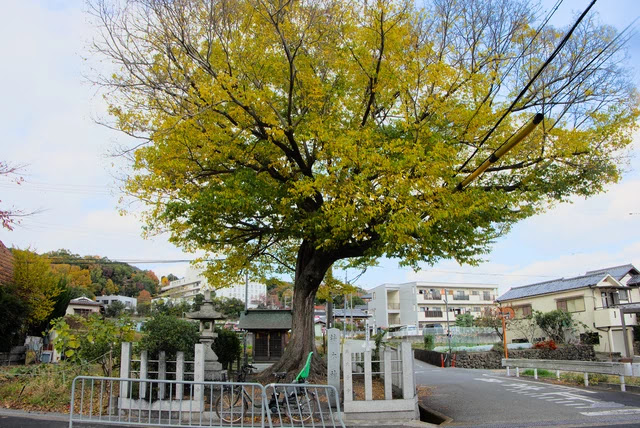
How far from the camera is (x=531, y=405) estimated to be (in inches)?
486

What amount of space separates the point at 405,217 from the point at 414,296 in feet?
159

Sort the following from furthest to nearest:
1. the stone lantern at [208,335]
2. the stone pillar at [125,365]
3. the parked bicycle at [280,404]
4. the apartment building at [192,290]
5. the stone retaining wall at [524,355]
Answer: the apartment building at [192,290]
the stone retaining wall at [524,355]
the stone lantern at [208,335]
the stone pillar at [125,365]
the parked bicycle at [280,404]

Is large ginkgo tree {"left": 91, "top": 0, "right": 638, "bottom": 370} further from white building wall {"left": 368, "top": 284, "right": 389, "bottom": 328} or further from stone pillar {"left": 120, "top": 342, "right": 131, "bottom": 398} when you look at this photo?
white building wall {"left": 368, "top": 284, "right": 389, "bottom": 328}

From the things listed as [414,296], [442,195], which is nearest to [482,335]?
[414,296]

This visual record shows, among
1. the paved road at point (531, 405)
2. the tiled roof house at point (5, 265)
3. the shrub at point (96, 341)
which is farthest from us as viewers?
the tiled roof house at point (5, 265)

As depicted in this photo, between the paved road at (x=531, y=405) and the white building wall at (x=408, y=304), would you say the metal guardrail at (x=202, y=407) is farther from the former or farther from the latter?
the white building wall at (x=408, y=304)

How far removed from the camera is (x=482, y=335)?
4181 cm

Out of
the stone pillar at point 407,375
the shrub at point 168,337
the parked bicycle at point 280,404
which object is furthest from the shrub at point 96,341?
the stone pillar at point 407,375

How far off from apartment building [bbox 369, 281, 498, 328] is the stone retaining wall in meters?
26.8

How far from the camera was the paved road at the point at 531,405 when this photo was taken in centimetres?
1037

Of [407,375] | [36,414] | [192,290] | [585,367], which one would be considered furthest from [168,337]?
[192,290]

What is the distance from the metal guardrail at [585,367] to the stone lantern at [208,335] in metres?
12.2

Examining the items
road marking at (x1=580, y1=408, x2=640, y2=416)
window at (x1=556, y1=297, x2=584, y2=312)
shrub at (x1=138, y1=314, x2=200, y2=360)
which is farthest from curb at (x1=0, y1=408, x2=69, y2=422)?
window at (x1=556, y1=297, x2=584, y2=312)

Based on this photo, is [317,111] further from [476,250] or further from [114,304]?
[114,304]
